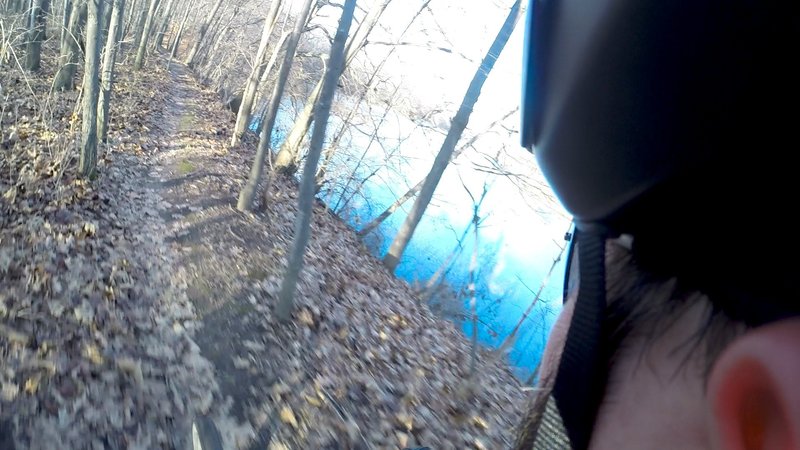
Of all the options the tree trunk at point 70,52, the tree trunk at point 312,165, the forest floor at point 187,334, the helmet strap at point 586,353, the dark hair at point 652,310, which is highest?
the dark hair at point 652,310

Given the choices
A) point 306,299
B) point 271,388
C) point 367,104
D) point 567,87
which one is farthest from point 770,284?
point 367,104

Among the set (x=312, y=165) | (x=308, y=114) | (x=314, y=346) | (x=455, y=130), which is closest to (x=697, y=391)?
(x=312, y=165)

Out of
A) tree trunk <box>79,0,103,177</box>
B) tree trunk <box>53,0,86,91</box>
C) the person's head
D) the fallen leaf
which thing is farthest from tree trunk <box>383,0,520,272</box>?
the person's head

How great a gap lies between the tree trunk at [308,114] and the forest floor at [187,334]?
13.7 feet

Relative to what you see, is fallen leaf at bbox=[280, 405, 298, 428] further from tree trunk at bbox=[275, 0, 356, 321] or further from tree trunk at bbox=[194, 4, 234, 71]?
tree trunk at bbox=[194, 4, 234, 71]

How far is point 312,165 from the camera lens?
5637 millimetres

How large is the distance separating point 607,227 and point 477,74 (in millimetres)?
10570

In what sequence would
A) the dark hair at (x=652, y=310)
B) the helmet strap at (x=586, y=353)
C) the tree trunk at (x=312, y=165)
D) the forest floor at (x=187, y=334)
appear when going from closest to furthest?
1. the dark hair at (x=652, y=310)
2. the helmet strap at (x=586, y=353)
3. the forest floor at (x=187, y=334)
4. the tree trunk at (x=312, y=165)

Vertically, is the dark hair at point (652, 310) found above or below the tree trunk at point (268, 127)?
above

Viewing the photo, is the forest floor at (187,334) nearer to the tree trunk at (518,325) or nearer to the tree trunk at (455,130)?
the tree trunk at (518,325)

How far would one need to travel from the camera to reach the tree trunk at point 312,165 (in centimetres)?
524

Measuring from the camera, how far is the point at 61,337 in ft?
14.1

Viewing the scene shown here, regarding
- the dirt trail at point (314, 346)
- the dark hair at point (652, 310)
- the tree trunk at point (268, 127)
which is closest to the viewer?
the dark hair at point (652, 310)

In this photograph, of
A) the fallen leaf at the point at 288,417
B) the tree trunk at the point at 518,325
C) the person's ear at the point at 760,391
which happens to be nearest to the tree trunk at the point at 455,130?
the tree trunk at the point at 518,325
